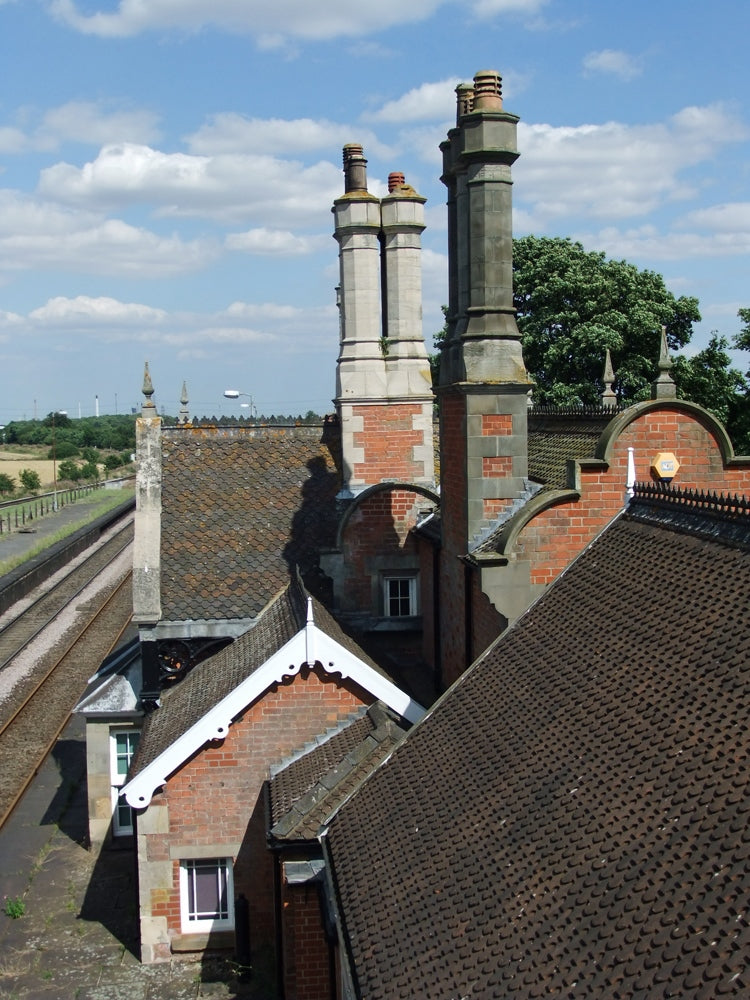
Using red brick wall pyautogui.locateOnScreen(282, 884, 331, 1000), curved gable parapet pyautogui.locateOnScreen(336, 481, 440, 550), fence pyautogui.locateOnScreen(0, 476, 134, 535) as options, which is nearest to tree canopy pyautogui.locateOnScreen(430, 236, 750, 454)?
curved gable parapet pyautogui.locateOnScreen(336, 481, 440, 550)

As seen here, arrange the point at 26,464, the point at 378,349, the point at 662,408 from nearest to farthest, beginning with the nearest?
the point at 662,408 → the point at 378,349 → the point at 26,464

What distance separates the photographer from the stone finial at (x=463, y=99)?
13922 mm

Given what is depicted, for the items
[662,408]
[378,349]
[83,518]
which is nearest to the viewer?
[662,408]

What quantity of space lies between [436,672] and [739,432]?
984 inches

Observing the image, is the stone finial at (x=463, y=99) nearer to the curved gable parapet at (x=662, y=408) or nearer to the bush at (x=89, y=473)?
the curved gable parapet at (x=662, y=408)

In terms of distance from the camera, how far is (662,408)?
12.5m

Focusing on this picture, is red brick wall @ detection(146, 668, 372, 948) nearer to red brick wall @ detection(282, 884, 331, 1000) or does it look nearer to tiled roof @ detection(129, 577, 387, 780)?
tiled roof @ detection(129, 577, 387, 780)

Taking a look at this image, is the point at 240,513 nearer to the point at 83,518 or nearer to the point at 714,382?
the point at 714,382

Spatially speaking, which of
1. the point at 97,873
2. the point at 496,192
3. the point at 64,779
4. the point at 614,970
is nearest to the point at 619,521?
the point at 496,192

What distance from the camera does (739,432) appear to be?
3728cm

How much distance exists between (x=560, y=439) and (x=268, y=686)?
5744 millimetres

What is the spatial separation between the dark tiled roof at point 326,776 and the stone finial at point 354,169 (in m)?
10.7

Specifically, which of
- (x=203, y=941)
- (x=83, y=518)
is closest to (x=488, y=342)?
(x=203, y=941)

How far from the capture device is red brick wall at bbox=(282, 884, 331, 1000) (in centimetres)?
1169
